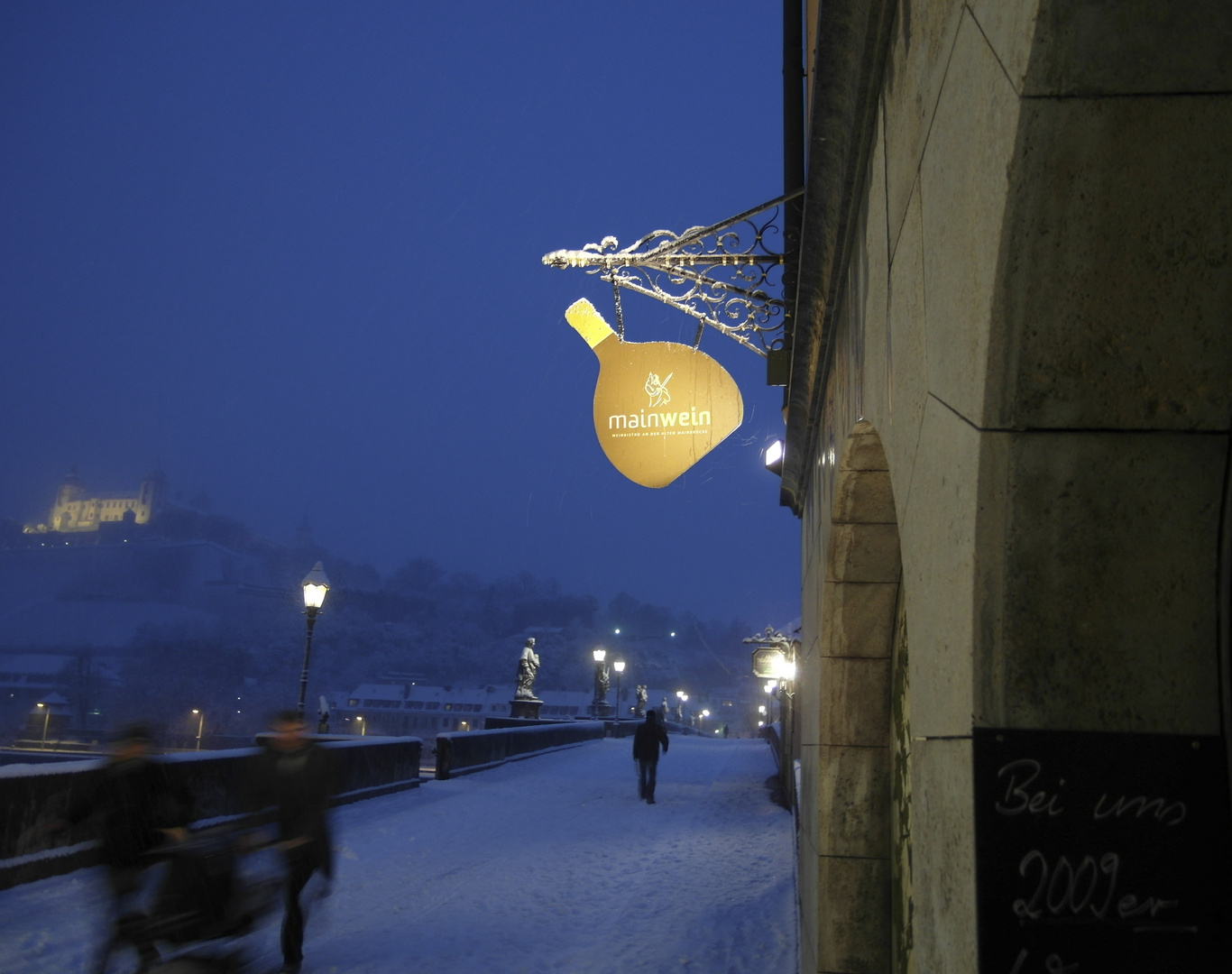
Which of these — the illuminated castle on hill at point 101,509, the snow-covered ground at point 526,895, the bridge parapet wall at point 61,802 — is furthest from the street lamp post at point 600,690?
the illuminated castle on hill at point 101,509

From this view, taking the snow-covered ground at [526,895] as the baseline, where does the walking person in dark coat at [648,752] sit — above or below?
above

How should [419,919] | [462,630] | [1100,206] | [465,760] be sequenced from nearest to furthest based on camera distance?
[1100,206]
[419,919]
[465,760]
[462,630]


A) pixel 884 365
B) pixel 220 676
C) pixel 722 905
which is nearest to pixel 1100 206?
pixel 884 365

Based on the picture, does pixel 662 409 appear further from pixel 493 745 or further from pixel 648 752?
pixel 493 745

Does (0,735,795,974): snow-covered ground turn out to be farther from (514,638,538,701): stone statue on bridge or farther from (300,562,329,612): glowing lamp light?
(514,638,538,701): stone statue on bridge

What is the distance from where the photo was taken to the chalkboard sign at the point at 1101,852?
1.55 metres

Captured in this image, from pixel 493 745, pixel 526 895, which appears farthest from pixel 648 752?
pixel 526 895

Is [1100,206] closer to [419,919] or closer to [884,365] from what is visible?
[884,365]

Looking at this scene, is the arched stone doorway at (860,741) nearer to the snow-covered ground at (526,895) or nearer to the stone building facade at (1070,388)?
the stone building facade at (1070,388)

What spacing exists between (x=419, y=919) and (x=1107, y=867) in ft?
22.8

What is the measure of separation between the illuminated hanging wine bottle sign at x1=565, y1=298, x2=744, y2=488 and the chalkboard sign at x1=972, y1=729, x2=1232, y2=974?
550 cm

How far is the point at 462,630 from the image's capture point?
522 ft

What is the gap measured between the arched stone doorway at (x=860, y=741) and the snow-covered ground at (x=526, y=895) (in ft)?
9.04

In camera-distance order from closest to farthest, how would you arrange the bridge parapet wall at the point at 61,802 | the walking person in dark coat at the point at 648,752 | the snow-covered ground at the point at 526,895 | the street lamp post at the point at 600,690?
the snow-covered ground at the point at 526,895, the bridge parapet wall at the point at 61,802, the walking person in dark coat at the point at 648,752, the street lamp post at the point at 600,690
